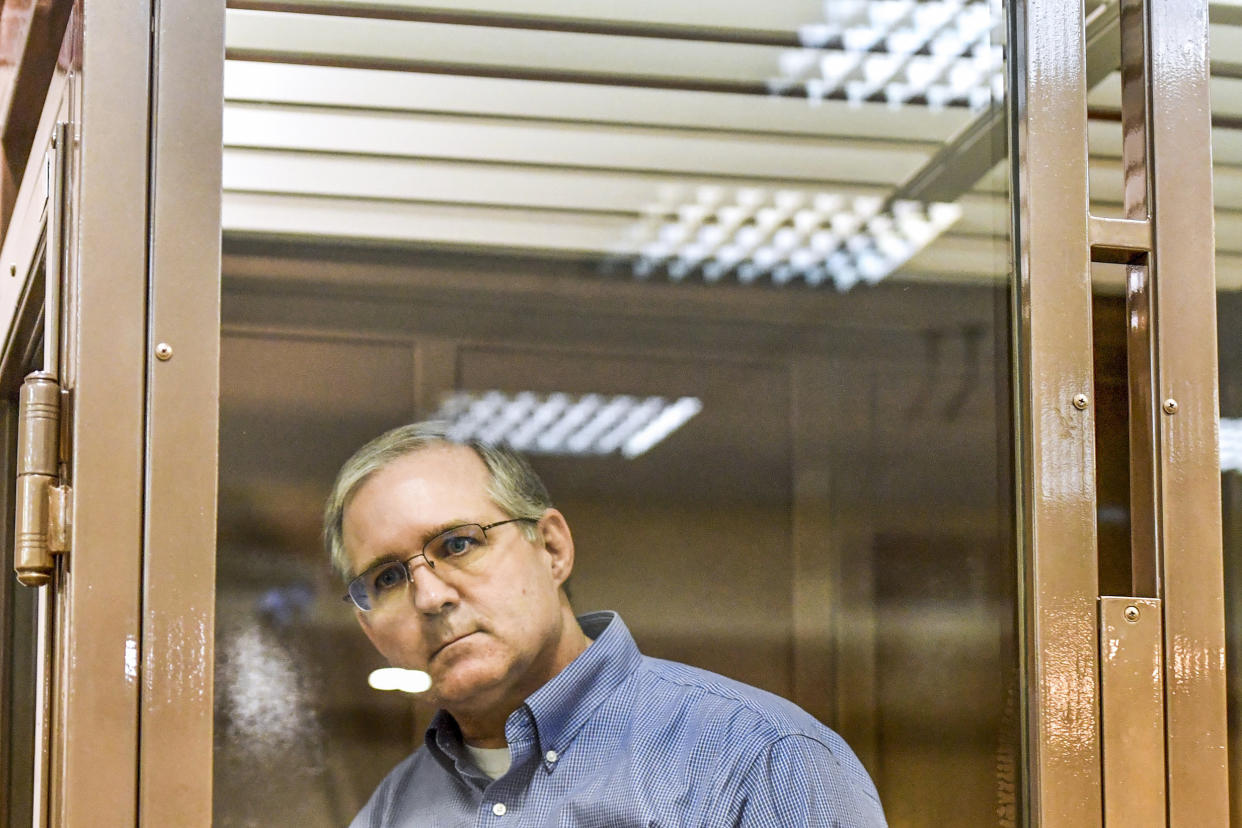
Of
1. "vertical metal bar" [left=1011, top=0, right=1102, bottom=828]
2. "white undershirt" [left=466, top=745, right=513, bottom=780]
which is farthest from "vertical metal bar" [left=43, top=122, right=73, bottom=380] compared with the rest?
"vertical metal bar" [left=1011, top=0, right=1102, bottom=828]

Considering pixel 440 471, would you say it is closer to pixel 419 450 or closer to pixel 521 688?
pixel 419 450

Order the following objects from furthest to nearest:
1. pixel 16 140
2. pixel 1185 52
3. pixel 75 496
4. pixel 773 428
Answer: pixel 16 140, pixel 1185 52, pixel 773 428, pixel 75 496

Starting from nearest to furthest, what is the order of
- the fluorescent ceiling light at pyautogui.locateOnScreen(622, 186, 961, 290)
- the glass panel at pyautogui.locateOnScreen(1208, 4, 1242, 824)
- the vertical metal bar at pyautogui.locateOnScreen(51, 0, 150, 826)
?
the vertical metal bar at pyautogui.locateOnScreen(51, 0, 150, 826), the fluorescent ceiling light at pyautogui.locateOnScreen(622, 186, 961, 290), the glass panel at pyautogui.locateOnScreen(1208, 4, 1242, 824)

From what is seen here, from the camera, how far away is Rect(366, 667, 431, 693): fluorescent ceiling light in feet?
3.49

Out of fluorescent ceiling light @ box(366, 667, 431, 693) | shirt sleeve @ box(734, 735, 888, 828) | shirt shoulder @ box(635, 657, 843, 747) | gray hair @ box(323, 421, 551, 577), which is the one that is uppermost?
gray hair @ box(323, 421, 551, 577)

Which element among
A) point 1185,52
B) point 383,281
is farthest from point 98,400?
point 1185,52

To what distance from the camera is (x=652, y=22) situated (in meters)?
1.21

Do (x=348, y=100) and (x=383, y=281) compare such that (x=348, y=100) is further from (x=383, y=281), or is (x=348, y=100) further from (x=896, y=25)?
(x=896, y=25)

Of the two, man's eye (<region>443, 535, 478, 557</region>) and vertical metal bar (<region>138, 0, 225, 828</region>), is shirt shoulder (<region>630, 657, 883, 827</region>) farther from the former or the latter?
vertical metal bar (<region>138, 0, 225, 828</region>)

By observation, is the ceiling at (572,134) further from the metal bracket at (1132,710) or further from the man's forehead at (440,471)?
the metal bracket at (1132,710)

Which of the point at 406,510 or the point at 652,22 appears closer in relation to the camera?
the point at 406,510

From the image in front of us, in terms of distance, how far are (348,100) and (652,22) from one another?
0.29 meters

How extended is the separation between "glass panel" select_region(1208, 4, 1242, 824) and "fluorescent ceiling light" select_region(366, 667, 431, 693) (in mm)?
841

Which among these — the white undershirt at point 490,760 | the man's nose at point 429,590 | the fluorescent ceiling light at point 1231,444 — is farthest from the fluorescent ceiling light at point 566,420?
the fluorescent ceiling light at point 1231,444
